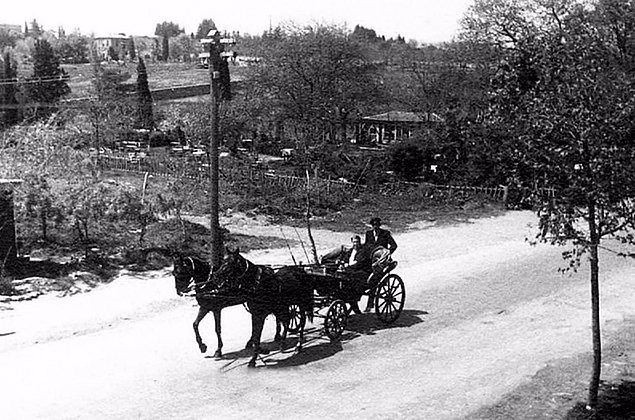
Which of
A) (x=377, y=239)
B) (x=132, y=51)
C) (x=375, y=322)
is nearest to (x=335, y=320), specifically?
(x=375, y=322)

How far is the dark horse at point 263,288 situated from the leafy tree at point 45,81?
5256cm

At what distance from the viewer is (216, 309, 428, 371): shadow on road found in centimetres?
1291

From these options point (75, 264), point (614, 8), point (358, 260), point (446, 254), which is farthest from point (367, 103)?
point (358, 260)

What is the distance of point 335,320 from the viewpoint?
14008 millimetres

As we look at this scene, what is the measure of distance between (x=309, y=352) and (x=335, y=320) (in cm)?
84

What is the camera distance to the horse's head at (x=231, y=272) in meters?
12.4

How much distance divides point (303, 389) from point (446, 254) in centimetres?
1096

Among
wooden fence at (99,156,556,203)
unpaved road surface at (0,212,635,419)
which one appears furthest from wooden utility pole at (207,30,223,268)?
wooden fence at (99,156,556,203)

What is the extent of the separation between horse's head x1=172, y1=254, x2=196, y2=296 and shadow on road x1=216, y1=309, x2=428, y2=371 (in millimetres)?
1343

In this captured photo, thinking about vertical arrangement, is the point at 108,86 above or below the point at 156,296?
above

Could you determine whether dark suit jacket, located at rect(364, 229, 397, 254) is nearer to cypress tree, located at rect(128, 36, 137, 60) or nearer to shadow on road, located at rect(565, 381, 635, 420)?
shadow on road, located at rect(565, 381, 635, 420)

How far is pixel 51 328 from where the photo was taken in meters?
14.9

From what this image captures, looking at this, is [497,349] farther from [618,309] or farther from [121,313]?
[121,313]

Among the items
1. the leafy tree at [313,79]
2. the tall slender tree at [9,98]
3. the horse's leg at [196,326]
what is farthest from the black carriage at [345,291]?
the tall slender tree at [9,98]
